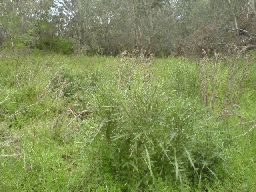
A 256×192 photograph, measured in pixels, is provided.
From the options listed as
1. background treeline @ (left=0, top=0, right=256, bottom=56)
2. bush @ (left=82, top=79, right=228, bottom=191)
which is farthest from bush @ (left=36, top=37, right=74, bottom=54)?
bush @ (left=82, top=79, right=228, bottom=191)

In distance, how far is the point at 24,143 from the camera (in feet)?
14.3

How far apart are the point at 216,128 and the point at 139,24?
835 inches

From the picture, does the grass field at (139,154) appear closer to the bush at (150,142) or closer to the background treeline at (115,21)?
the bush at (150,142)

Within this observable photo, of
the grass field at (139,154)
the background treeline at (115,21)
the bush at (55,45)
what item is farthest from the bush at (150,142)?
the bush at (55,45)

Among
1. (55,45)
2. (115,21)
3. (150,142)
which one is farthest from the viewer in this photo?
(115,21)

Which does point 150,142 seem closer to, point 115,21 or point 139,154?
point 139,154

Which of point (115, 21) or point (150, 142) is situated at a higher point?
point (115, 21)

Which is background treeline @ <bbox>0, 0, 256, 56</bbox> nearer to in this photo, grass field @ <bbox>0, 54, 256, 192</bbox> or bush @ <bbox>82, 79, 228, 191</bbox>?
grass field @ <bbox>0, 54, 256, 192</bbox>

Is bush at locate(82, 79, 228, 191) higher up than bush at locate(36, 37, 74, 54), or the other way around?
bush at locate(82, 79, 228, 191)

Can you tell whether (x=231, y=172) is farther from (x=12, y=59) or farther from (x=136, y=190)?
(x=12, y=59)

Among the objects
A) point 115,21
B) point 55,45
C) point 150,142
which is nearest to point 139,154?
point 150,142

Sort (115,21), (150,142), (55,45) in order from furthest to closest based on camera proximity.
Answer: (115,21) < (55,45) < (150,142)

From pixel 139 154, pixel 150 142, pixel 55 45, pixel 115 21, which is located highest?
pixel 115 21

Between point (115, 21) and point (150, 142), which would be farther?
point (115, 21)
